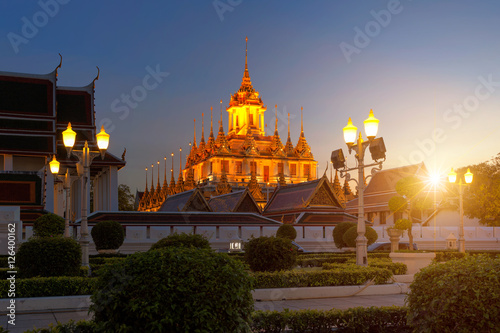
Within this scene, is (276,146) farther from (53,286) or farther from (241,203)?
(53,286)

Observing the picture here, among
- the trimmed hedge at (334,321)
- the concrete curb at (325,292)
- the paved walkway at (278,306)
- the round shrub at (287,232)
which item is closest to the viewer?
the trimmed hedge at (334,321)

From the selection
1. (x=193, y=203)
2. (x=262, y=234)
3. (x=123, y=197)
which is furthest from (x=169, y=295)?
(x=123, y=197)

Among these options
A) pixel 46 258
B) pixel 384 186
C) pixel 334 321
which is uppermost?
pixel 384 186

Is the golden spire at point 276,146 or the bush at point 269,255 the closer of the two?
the bush at point 269,255

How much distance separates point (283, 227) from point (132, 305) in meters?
23.6

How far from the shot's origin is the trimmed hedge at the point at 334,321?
8273 mm

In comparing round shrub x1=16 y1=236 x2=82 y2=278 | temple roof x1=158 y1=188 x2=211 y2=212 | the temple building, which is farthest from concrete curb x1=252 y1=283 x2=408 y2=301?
temple roof x1=158 y1=188 x2=211 y2=212

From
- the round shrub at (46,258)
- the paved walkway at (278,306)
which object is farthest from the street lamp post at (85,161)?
the paved walkway at (278,306)

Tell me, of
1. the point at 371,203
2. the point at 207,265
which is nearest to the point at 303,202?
the point at 371,203

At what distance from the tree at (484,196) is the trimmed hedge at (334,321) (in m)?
41.9

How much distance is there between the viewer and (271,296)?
42.6ft

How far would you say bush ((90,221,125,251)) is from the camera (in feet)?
79.5

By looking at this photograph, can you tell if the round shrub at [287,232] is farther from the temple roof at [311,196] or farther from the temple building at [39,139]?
the temple building at [39,139]

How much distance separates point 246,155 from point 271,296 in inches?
3653
